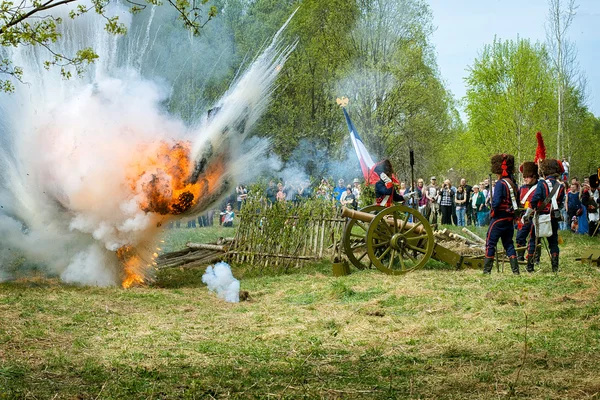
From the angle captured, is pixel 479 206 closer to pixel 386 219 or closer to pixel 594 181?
pixel 594 181

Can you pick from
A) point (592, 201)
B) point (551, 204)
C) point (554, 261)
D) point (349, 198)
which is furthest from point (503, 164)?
point (592, 201)

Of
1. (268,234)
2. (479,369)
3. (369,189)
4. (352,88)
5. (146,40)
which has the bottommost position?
(479,369)

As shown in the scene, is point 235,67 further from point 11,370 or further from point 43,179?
point 11,370

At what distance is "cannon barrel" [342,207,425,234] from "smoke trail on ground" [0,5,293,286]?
2257 millimetres

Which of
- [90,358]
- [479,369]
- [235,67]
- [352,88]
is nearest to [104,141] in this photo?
[90,358]

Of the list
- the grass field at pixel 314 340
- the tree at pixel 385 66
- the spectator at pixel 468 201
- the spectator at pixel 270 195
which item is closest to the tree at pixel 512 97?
the tree at pixel 385 66

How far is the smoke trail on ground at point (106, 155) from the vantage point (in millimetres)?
11000

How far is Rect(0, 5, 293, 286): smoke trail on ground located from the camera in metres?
11.0

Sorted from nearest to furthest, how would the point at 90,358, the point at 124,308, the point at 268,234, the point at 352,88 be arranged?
1. the point at 90,358
2. the point at 124,308
3. the point at 268,234
4. the point at 352,88

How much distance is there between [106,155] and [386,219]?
510 centimetres

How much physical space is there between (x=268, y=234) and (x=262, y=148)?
2.01 m

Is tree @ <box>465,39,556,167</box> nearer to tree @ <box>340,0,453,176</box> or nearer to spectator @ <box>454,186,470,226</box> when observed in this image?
tree @ <box>340,0,453,176</box>

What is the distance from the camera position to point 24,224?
12.1 metres

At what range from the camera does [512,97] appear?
109 feet
